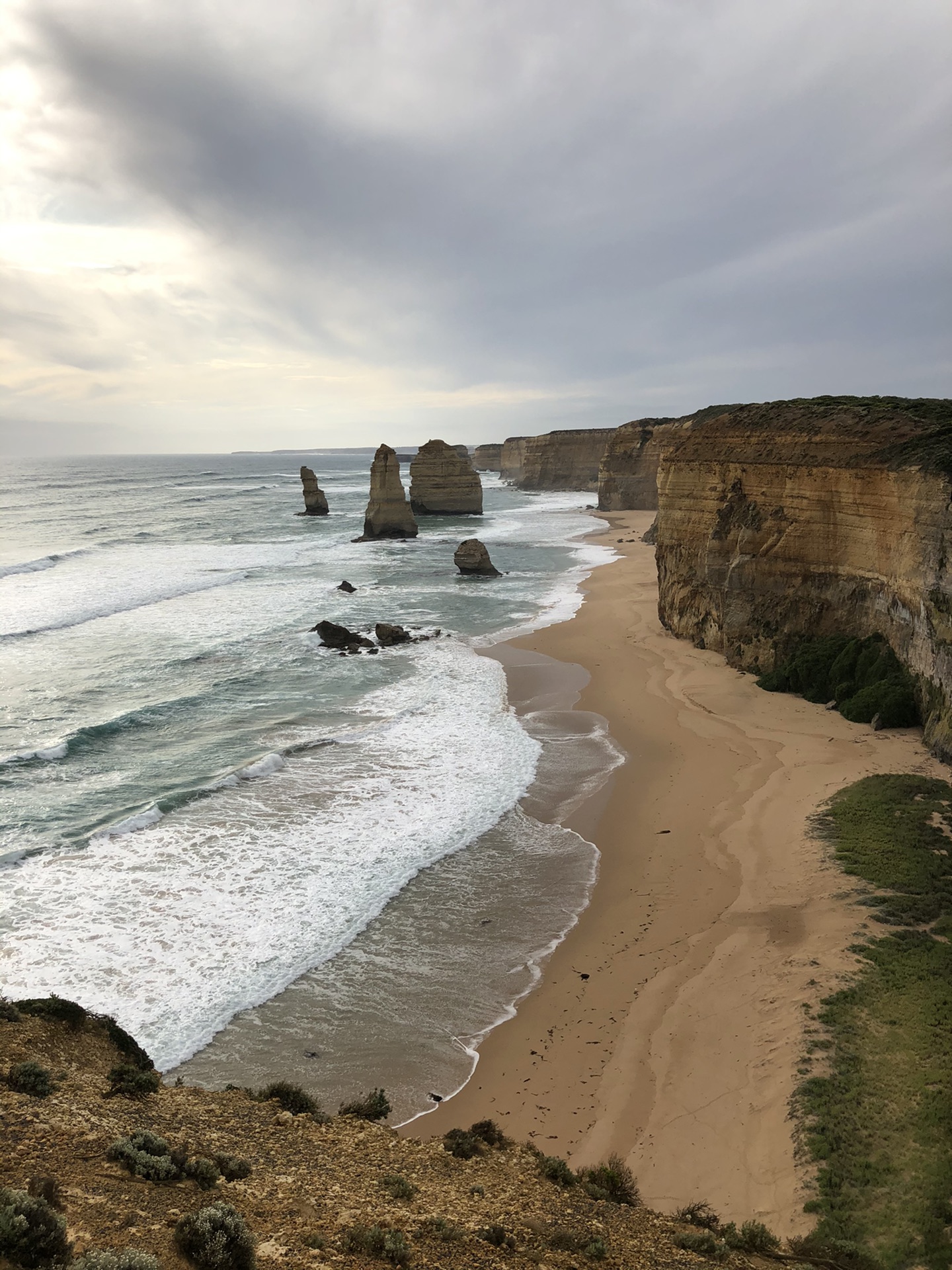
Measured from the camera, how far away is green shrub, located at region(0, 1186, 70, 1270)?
13.0ft

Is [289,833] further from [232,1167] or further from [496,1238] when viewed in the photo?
A: [496,1238]

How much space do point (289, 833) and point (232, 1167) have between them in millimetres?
8614

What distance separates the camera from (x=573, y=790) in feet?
51.4

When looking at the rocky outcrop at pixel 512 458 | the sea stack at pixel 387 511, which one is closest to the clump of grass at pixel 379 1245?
the sea stack at pixel 387 511

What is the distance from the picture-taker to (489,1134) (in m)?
7.03

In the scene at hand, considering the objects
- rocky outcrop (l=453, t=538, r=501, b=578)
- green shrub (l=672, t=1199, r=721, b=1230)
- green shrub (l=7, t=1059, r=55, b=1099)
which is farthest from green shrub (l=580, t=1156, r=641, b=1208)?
rocky outcrop (l=453, t=538, r=501, b=578)

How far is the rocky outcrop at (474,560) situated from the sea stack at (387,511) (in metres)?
16.6

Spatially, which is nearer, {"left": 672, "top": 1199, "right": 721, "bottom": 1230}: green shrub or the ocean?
{"left": 672, "top": 1199, "right": 721, "bottom": 1230}: green shrub

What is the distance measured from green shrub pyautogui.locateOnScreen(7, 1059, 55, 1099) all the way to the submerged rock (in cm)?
2138

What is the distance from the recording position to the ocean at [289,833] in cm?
942

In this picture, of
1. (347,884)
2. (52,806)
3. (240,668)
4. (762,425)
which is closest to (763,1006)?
(347,884)

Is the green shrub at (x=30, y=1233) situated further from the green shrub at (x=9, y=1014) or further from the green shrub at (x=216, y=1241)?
the green shrub at (x=9, y=1014)

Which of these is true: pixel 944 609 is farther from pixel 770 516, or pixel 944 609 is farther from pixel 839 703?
pixel 770 516

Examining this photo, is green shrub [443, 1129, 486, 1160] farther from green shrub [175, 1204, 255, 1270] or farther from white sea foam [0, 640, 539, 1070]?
white sea foam [0, 640, 539, 1070]
